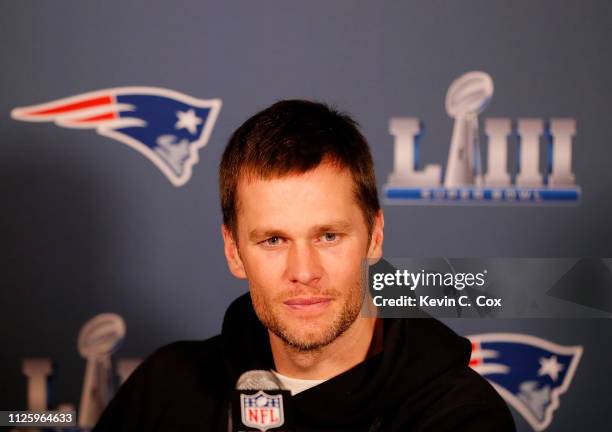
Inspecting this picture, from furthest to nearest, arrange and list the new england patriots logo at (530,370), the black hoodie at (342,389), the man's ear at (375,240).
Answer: the new england patriots logo at (530,370)
the man's ear at (375,240)
the black hoodie at (342,389)

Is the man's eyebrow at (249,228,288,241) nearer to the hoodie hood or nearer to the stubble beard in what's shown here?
the stubble beard

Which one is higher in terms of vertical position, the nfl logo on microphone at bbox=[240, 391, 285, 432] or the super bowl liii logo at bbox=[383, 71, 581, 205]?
the super bowl liii logo at bbox=[383, 71, 581, 205]

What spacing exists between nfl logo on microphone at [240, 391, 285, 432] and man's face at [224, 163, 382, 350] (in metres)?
0.11

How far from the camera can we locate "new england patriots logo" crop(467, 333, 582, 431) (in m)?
1.81

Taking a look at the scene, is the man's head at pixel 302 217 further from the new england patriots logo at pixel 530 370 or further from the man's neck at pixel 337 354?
the new england patriots logo at pixel 530 370

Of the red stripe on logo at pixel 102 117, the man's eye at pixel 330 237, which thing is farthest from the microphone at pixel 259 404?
the red stripe on logo at pixel 102 117

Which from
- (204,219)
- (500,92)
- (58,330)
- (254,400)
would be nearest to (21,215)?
(58,330)

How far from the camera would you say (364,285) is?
46.8 inches

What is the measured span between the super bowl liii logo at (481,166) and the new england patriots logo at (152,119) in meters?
0.50

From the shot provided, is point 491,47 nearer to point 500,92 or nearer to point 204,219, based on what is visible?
point 500,92

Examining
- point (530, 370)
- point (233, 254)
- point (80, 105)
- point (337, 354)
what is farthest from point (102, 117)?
point (530, 370)

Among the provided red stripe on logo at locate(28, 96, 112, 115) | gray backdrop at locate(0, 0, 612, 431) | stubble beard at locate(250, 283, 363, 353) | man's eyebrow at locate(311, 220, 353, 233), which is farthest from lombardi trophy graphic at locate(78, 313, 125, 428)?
man's eyebrow at locate(311, 220, 353, 233)

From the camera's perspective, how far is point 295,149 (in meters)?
1.13

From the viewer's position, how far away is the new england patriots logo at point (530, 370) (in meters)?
1.81
